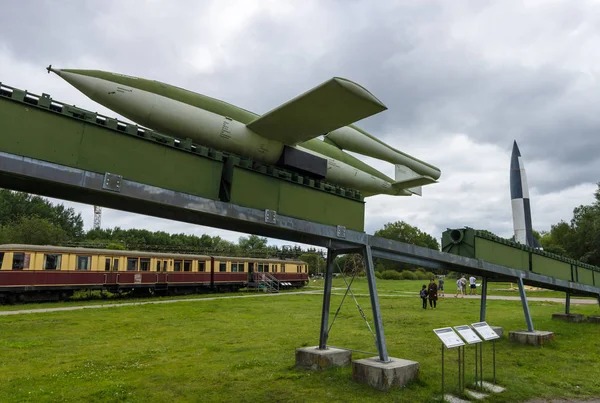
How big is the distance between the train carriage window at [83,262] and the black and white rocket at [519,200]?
82.5ft

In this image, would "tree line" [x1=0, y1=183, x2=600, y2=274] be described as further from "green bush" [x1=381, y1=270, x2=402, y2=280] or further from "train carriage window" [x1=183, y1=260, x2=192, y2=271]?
"train carriage window" [x1=183, y1=260, x2=192, y2=271]

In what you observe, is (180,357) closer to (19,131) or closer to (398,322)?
(19,131)

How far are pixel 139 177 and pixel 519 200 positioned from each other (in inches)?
1033

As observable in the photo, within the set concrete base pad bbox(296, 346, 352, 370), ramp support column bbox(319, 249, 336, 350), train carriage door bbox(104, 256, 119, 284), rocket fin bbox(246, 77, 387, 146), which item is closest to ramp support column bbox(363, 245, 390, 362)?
ramp support column bbox(319, 249, 336, 350)

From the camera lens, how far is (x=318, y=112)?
23.3 ft

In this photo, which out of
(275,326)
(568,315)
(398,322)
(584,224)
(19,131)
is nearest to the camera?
(19,131)

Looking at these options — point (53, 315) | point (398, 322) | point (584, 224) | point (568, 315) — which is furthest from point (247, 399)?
point (584, 224)

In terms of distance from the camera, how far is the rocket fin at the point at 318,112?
21.2 feet

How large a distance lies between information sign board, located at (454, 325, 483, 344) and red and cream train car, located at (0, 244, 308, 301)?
20777 mm

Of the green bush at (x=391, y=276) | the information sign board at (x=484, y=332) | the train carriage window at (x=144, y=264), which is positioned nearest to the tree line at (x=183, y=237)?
the green bush at (x=391, y=276)

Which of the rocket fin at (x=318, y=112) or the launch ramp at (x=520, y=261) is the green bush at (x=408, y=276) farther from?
the rocket fin at (x=318, y=112)

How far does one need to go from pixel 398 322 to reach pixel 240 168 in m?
11.5

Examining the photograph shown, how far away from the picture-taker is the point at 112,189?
5.13m

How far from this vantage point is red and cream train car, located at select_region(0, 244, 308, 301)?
20.3m
